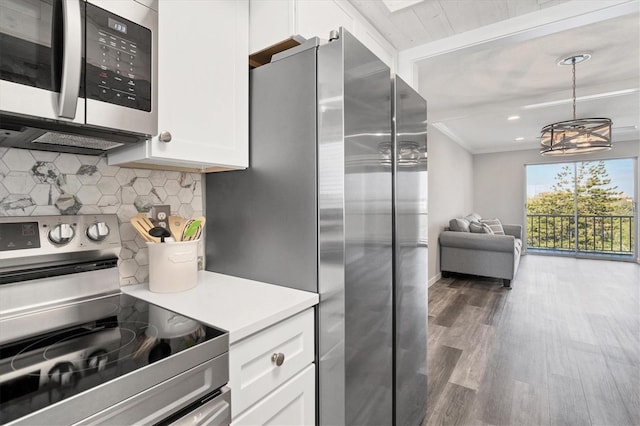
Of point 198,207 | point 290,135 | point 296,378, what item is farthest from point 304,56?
point 296,378

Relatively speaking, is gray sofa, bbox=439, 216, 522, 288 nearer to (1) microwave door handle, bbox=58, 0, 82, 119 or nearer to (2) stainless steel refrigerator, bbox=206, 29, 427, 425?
(2) stainless steel refrigerator, bbox=206, 29, 427, 425

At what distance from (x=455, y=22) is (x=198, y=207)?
1799 millimetres

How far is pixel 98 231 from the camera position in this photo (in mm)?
1100

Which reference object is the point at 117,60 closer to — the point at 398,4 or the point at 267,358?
the point at 267,358

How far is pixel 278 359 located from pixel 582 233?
8.49 metres

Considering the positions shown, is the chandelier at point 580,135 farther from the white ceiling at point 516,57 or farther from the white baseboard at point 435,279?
the white baseboard at point 435,279

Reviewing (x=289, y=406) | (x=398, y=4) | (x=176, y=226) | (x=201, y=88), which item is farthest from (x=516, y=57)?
(x=289, y=406)

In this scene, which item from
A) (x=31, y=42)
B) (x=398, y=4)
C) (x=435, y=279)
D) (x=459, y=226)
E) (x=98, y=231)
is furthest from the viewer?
(x=459, y=226)

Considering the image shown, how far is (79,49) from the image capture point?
77 cm

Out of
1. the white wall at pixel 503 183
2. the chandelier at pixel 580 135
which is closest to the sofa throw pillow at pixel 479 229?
the chandelier at pixel 580 135

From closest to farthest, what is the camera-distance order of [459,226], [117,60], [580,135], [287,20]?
1. [117,60]
2. [287,20]
3. [580,135]
4. [459,226]

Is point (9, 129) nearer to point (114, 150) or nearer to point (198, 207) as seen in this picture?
point (114, 150)

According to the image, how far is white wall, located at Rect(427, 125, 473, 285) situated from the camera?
488 cm

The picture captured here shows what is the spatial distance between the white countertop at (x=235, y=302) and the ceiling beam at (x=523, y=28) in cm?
177
